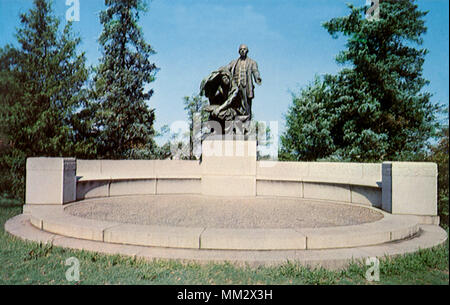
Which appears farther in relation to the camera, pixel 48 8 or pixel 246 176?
pixel 48 8

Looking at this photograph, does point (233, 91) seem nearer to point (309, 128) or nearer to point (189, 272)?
point (189, 272)

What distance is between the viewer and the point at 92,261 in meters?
4.55

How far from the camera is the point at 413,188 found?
7262 millimetres

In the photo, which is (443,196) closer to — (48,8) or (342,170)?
(342,170)

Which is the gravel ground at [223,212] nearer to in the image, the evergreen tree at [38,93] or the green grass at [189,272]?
the green grass at [189,272]

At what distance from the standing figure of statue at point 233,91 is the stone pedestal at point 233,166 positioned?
57 centimetres

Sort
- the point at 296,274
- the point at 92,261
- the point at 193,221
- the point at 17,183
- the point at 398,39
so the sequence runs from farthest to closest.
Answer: the point at 398,39
the point at 17,183
the point at 193,221
the point at 92,261
the point at 296,274

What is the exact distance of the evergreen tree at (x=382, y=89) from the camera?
66.9ft

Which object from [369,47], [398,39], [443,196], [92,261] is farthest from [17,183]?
[398,39]

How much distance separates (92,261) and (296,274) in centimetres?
269

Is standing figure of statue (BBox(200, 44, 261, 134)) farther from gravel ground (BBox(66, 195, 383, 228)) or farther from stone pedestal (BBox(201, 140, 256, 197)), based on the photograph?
gravel ground (BBox(66, 195, 383, 228))

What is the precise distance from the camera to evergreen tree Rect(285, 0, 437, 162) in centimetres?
2039
